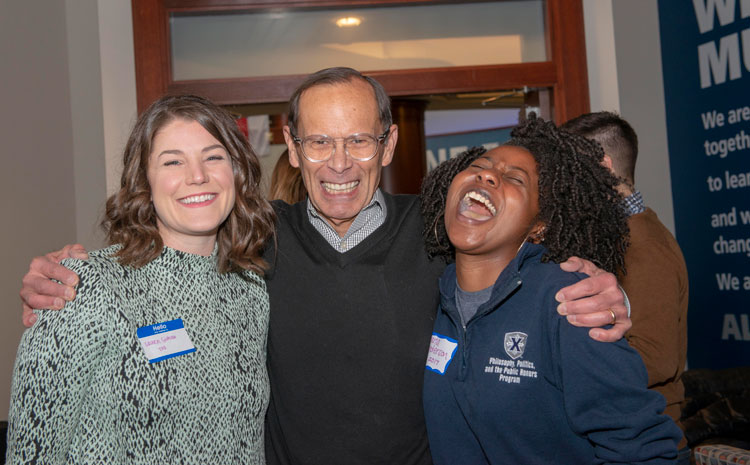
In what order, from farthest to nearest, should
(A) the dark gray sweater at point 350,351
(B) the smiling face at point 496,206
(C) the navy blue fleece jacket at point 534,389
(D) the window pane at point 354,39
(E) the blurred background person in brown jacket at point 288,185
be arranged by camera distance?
(D) the window pane at point 354,39 < (E) the blurred background person in brown jacket at point 288,185 < (A) the dark gray sweater at point 350,351 < (B) the smiling face at point 496,206 < (C) the navy blue fleece jacket at point 534,389

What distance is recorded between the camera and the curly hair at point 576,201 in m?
1.79

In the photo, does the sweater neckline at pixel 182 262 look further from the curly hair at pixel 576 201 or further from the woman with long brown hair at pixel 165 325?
the curly hair at pixel 576 201

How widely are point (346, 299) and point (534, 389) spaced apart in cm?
67

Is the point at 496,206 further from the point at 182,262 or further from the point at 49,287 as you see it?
the point at 49,287

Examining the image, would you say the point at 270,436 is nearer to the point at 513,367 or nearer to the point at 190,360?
the point at 190,360

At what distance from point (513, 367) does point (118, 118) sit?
11.9 ft

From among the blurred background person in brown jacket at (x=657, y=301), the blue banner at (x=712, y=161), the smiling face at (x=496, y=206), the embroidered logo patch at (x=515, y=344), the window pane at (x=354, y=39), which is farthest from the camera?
the window pane at (x=354, y=39)

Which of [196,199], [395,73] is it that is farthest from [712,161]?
[196,199]

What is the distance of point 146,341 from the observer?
169 centimetres

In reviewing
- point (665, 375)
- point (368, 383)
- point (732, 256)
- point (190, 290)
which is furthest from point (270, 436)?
point (732, 256)

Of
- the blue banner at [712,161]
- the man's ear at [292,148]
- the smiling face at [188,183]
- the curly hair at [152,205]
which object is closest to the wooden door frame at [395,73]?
the blue banner at [712,161]

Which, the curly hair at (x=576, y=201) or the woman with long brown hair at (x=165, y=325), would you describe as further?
the curly hair at (x=576, y=201)

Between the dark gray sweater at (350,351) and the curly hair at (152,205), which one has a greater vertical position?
the curly hair at (152,205)

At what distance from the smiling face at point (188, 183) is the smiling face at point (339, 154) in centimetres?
34
